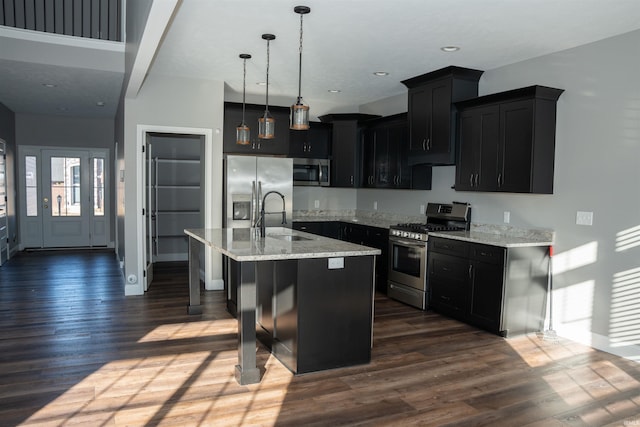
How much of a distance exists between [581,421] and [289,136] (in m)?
5.03

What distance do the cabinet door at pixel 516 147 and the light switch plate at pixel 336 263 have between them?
2.09 meters

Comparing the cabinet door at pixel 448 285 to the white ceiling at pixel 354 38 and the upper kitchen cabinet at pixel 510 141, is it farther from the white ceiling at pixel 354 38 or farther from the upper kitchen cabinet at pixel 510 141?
the white ceiling at pixel 354 38

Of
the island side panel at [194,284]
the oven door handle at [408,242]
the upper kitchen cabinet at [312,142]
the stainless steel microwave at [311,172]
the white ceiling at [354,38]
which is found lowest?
the island side panel at [194,284]

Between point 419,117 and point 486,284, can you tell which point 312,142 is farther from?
point 486,284

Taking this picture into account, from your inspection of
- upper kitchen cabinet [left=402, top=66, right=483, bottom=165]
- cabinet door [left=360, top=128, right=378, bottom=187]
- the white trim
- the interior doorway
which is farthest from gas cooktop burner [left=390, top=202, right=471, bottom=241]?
the interior doorway

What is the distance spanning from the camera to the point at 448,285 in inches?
198

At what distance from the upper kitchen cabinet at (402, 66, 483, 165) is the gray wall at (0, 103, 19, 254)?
22.0 feet

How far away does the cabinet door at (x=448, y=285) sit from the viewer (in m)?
4.85

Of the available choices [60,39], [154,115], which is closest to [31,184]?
[154,115]

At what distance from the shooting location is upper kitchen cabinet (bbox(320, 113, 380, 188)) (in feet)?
23.2

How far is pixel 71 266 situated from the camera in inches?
306

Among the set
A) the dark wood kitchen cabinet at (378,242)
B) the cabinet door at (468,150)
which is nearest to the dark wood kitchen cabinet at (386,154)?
the dark wood kitchen cabinet at (378,242)

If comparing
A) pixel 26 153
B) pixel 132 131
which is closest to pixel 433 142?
pixel 132 131

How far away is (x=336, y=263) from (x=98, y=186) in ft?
25.9
